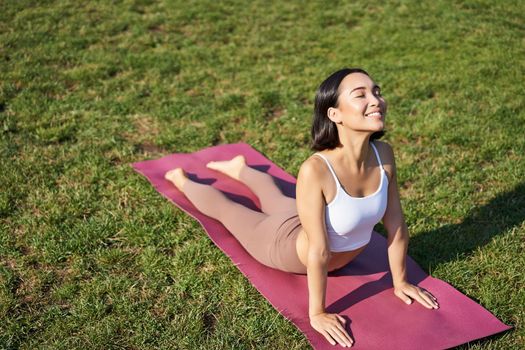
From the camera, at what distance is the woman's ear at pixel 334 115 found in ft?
10.6

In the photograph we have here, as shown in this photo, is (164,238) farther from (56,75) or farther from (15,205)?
(56,75)

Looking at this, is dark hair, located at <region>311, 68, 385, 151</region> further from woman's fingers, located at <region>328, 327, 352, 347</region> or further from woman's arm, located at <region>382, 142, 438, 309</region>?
woman's fingers, located at <region>328, 327, 352, 347</region>

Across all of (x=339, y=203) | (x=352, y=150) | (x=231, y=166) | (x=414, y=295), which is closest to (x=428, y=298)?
(x=414, y=295)

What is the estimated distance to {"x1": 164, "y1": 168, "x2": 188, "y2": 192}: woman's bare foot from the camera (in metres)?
4.78

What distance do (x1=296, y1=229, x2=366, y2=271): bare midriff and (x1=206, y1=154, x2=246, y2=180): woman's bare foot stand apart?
147 centimetres

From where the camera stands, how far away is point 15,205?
4.56 metres

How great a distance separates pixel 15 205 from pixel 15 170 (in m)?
0.56

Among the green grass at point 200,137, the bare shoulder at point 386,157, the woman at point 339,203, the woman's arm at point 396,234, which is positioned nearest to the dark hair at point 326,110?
the woman at point 339,203

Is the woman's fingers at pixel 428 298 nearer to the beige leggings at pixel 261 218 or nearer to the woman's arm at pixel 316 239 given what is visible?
the woman's arm at pixel 316 239

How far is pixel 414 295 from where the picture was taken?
143 inches

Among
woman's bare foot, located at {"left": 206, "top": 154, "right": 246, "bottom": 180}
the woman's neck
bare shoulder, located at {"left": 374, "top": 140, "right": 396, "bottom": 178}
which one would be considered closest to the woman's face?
the woman's neck

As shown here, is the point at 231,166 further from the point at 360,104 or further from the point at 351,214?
the point at 360,104

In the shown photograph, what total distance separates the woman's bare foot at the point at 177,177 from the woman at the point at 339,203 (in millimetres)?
1109

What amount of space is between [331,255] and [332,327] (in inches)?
17.9
